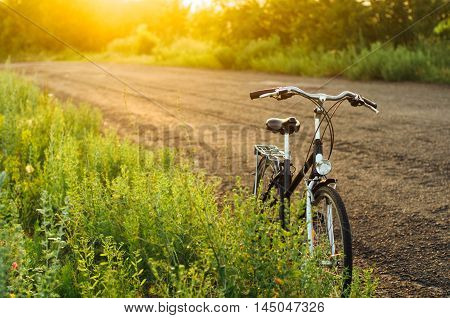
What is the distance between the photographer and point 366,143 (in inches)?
366

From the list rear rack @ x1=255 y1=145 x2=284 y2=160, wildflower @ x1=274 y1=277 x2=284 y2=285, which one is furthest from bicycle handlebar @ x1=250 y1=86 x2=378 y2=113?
wildflower @ x1=274 y1=277 x2=284 y2=285

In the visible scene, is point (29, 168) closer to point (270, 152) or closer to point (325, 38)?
point (270, 152)

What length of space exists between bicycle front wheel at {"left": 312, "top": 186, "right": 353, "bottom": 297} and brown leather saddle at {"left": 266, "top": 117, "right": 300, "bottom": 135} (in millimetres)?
477

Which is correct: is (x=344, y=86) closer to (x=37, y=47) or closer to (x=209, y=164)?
(x=209, y=164)

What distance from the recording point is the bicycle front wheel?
12.3ft

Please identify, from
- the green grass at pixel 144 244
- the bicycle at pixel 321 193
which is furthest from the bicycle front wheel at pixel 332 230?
the green grass at pixel 144 244

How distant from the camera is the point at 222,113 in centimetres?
1283

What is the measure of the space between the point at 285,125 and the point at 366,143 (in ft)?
17.1

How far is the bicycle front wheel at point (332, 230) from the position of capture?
3.75 m

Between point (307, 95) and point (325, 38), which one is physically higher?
point (325, 38)

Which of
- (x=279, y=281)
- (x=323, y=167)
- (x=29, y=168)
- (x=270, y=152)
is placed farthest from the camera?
(x=29, y=168)

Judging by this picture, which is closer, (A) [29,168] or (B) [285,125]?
(B) [285,125]

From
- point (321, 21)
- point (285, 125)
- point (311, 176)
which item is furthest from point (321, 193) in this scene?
point (321, 21)
